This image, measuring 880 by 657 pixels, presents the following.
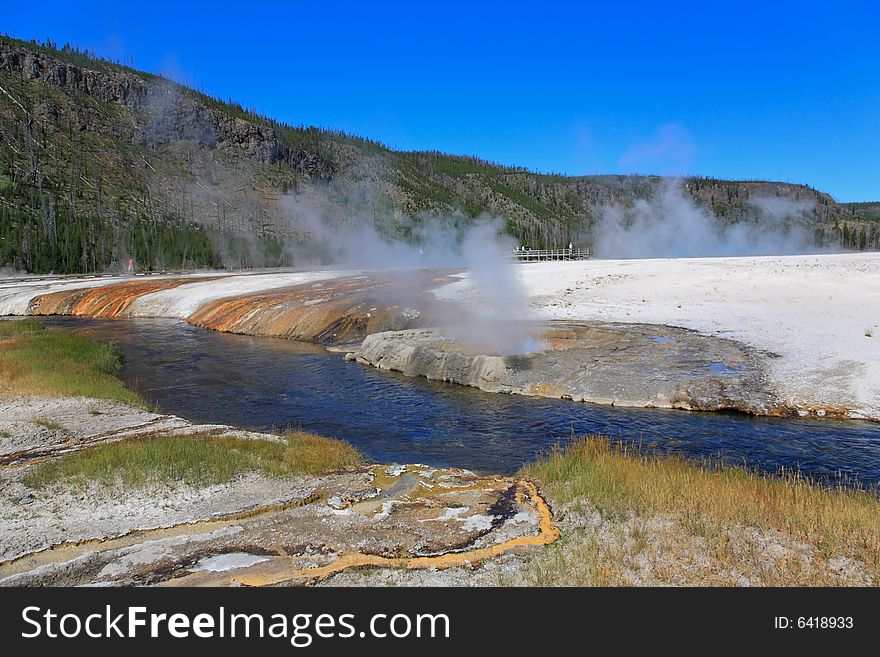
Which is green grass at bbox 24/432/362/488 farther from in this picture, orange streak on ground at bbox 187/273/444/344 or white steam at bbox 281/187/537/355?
orange streak on ground at bbox 187/273/444/344

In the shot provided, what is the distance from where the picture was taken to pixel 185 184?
11988 cm

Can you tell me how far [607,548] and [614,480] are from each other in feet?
6.26

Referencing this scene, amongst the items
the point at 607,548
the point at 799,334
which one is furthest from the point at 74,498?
the point at 799,334

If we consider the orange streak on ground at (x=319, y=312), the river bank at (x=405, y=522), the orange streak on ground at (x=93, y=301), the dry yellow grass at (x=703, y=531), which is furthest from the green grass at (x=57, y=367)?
the orange streak on ground at (x=93, y=301)

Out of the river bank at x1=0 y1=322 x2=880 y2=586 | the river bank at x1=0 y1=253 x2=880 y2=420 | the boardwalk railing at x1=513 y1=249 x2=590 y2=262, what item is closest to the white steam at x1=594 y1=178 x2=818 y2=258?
the boardwalk railing at x1=513 y1=249 x2=590 y2=262

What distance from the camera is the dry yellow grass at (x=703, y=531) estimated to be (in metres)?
5.06

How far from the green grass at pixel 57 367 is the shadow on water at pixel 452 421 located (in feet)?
2.82

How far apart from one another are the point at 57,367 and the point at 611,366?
14559mm

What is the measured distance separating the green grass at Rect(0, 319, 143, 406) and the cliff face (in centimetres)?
6232

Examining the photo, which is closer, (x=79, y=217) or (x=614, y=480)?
(x=614, y=480)

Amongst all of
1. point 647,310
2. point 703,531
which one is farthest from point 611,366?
point 703,531

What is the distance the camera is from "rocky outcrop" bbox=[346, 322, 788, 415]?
530 inches

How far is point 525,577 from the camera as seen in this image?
5.05 metres

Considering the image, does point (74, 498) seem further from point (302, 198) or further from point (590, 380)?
point (302, 198)
